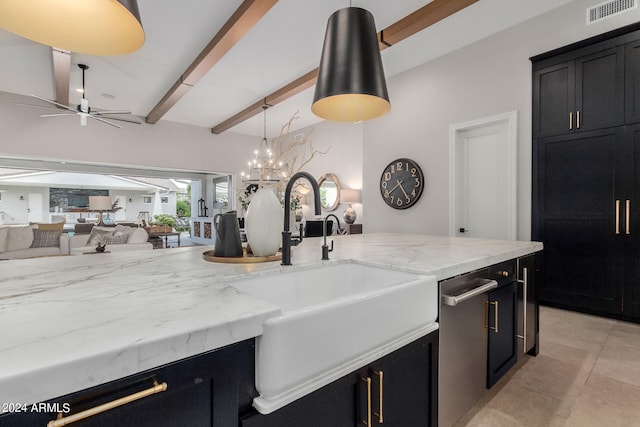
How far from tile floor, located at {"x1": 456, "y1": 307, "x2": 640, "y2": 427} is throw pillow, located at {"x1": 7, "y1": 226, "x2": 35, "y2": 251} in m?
6.33

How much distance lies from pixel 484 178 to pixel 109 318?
13.5ft

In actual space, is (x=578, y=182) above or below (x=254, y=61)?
below

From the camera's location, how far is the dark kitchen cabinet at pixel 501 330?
1556 millimetres

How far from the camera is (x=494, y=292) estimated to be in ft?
5.17

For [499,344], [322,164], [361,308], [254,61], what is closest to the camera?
[361,308]

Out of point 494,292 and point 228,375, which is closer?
point 228,375

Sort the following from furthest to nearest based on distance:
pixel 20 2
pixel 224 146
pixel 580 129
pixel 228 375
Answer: pixel 224 146 → pixel 580 129 → pixel 20 2 → pixel 228 375

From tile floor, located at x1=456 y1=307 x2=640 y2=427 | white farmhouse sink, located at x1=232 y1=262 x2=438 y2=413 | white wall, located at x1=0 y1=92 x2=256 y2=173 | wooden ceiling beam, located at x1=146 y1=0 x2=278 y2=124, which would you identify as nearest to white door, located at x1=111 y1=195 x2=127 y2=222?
white wall, located at x1=0 y1=92 x2=256 y2=173

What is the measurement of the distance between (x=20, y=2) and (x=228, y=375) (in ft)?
4.45

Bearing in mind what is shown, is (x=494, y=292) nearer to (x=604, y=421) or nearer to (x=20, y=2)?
(x=604, y=421)

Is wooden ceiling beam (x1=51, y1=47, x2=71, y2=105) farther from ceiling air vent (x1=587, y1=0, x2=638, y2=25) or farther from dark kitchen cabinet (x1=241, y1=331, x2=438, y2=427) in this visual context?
ceiling air vent (x1=587, y1=0, x2=638, y2=25)

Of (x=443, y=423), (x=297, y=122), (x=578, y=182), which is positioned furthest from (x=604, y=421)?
(x=297, y=122)

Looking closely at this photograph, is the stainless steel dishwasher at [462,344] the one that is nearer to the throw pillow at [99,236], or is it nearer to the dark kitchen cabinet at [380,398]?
the dark kitchen cabinet at [380,398]

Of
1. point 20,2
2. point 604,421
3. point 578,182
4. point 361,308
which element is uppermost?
point 20,2
